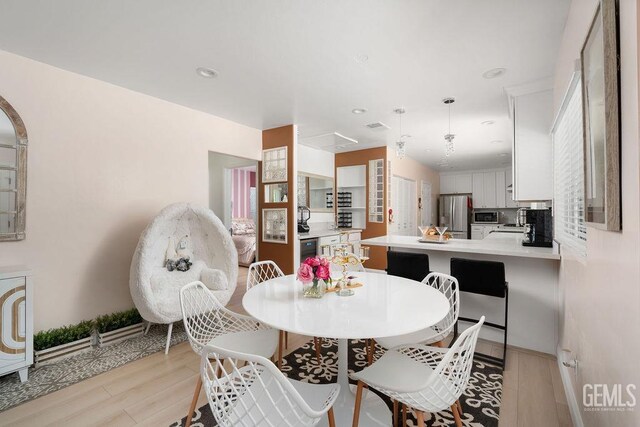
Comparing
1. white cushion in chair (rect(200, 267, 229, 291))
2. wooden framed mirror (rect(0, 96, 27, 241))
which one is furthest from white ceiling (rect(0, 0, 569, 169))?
white cushion in chair (rect(200, 267, 229, 291))

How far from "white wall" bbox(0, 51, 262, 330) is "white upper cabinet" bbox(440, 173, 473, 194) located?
7633mm

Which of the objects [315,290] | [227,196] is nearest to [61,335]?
[315,290]

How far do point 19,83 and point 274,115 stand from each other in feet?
7.54

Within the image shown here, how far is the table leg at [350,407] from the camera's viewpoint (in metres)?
1.53

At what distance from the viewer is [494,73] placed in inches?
100

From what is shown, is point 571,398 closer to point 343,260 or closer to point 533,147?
point 343,260

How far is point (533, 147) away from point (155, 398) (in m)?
3.70

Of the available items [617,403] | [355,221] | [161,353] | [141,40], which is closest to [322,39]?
[141,40]

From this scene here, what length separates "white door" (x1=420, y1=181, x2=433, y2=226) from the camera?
24.0 feet

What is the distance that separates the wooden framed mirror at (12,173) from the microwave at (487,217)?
347 inches

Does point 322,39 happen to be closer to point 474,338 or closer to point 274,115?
point 274,115

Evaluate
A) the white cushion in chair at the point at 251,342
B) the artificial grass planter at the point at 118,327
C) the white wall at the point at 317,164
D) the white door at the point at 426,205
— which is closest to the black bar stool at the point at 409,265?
the white cushion in chair at the point at 251,342

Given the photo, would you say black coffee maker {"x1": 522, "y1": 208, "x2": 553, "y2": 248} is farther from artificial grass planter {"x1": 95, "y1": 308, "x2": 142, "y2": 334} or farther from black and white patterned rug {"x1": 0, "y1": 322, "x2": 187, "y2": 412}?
artificial grass planter {"x1": 95, "y1": 308, "x2": 142, "y2": 334}

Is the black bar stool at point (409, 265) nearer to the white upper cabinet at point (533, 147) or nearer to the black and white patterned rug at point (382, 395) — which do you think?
the black and white patterned rug at point (382, 395)
